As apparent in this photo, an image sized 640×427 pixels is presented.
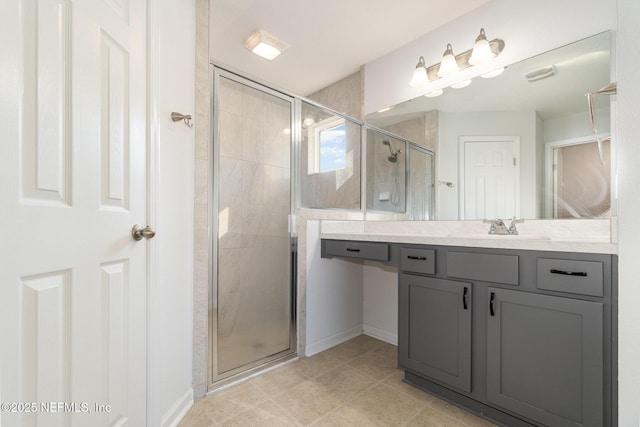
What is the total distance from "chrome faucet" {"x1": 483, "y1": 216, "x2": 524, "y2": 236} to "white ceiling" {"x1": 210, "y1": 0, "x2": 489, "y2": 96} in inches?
56.0

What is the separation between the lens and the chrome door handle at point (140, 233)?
1.12 meters

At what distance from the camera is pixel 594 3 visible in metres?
1.55

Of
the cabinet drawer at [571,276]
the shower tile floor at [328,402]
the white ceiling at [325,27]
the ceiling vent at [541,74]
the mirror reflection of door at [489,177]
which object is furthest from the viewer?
the white ceiling at [325,27]

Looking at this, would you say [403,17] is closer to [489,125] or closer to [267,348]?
[489,125]

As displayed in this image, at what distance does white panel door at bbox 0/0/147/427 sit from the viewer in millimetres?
681

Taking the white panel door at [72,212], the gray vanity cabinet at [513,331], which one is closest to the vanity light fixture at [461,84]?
the gray vanity cabinet at [513,331]

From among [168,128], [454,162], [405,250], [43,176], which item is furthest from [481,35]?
[43,176]

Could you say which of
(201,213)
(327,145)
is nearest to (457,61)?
(327,145)

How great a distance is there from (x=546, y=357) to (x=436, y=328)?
1.54 feet

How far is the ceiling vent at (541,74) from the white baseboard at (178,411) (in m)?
2.63

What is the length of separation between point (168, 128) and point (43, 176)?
0.68m

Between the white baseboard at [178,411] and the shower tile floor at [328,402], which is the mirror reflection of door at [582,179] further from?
the white baseboard at [178,411]

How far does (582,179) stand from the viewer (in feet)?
5.14

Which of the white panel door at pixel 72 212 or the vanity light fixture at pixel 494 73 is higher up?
the vanity light fixture at pixel 494 73
